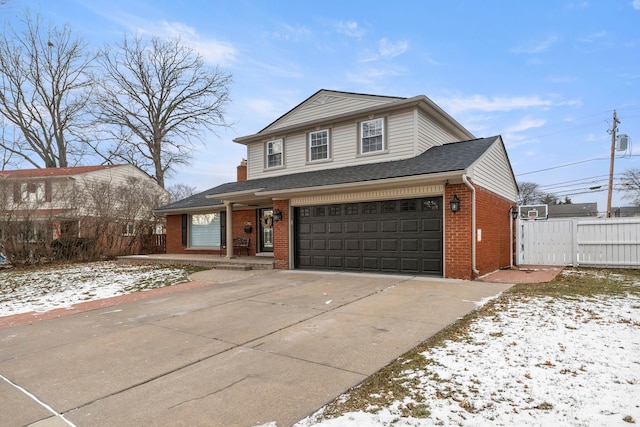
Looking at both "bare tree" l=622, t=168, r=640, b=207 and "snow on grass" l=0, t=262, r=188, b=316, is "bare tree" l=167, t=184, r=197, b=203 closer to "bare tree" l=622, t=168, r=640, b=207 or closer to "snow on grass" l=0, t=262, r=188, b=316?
"snow on grass" l=0, t=262, r=188, b=316

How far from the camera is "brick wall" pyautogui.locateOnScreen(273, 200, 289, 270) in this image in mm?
12047

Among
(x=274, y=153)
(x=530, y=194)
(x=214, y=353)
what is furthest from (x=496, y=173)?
(x=530, y=194)

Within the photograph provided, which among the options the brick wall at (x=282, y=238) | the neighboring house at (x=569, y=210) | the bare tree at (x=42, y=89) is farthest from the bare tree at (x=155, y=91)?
the neighboring house at (x=569, y=210)

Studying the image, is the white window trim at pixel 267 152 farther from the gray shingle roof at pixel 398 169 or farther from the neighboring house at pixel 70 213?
the neighboring house at pixel 70 213

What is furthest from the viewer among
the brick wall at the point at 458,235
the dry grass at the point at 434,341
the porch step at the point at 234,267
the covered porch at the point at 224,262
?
the covered porch at the point at 224,262

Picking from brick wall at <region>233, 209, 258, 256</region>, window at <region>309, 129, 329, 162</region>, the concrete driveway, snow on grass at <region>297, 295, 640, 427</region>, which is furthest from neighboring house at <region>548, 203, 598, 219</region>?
snow on grass at <region>297, 295, 640, 427</region>

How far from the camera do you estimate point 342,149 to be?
1275 centimetres

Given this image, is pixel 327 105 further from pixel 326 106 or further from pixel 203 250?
pixel 203 250

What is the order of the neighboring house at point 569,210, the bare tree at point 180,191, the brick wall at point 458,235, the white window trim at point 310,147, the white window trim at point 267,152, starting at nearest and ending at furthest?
the brick wall at point 458,235
the white window trim at point 310,147
the white window trim at point 267,152
the bare tree at point 180,191
the neighboring house at point 569,210

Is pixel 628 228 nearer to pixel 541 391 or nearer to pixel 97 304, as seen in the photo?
pixel 541 391

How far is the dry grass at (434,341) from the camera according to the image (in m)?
2.91

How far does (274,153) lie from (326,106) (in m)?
3.00

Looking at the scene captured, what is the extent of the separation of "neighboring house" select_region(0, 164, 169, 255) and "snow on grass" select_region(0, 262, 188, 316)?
1795 millimetres

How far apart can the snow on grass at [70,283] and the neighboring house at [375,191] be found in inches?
136
